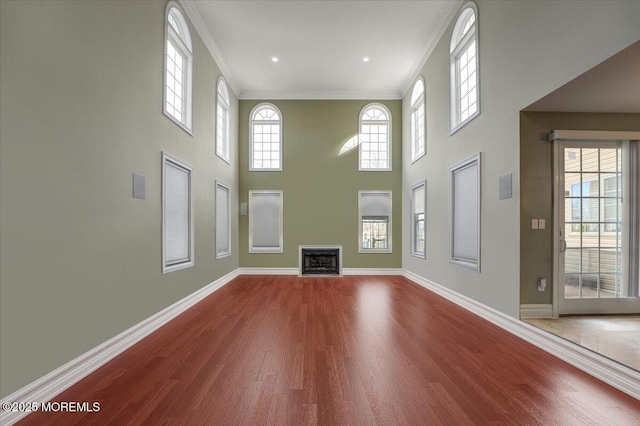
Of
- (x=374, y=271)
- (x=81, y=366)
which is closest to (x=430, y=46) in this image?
(x=374, y=271)

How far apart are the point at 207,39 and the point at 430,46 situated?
416 cm

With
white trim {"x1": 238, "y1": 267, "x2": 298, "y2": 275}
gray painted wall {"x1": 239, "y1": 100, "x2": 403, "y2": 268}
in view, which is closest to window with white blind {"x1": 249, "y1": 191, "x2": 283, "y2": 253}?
gray painted wall {"x1": 239, "y1": 100, "x2": 403, "y2": 268}

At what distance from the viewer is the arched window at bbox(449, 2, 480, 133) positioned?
4.23 m

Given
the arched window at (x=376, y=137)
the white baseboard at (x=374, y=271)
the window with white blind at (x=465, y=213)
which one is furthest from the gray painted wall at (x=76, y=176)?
the arched window at (x=376, y=137)

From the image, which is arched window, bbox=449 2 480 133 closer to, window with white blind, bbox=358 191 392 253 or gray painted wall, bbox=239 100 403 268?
gray painted wall, bbox=239 100 403 268

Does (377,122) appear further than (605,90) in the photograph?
Yes

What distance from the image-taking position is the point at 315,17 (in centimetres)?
496

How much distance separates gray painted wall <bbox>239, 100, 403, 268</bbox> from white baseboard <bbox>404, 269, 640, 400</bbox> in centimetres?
383

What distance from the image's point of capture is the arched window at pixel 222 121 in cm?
624

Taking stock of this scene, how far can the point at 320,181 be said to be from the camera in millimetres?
7641

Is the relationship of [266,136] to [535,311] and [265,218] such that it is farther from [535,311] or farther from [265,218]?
[535,311]

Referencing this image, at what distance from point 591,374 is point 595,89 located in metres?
2.50

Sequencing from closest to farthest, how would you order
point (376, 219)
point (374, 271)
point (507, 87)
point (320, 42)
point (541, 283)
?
point (541, 283)
point (507, 87)
point (320, 42)
point (374, 271)
point (376, 219)

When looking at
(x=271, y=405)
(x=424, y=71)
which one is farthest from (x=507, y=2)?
(x=271, y=405)
